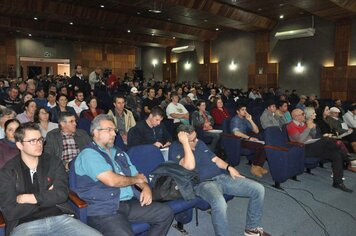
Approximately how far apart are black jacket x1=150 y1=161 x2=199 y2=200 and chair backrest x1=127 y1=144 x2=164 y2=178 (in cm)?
25

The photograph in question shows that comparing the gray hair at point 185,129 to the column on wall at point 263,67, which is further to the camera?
the column on wall at point 263,67

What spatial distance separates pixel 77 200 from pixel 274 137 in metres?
3.23

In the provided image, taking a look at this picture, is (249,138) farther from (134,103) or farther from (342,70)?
(342,70)

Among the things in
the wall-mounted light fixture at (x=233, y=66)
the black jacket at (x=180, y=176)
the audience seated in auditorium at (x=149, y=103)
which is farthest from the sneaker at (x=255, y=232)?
the wall-mounted light fixture at (x=233, y=66)

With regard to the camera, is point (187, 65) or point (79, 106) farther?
point (187, 65)

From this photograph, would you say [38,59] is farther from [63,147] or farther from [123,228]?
[123,228]

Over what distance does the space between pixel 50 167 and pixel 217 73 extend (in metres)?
16.4

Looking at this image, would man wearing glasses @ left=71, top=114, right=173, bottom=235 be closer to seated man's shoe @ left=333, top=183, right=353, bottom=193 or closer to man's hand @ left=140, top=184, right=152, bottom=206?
man's hand @ left=140, top=184, right=152, bottom=206

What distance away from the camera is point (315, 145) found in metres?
4.63

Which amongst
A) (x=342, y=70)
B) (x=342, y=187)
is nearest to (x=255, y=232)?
(x=342, y=187)

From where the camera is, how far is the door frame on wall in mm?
18236

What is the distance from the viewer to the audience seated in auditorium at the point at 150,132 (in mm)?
4156

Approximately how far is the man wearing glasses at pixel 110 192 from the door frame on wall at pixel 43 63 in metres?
18.0

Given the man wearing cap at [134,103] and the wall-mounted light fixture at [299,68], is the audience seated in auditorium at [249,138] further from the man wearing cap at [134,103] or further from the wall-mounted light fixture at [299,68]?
the wall-mounted light fixture at [299,68]
